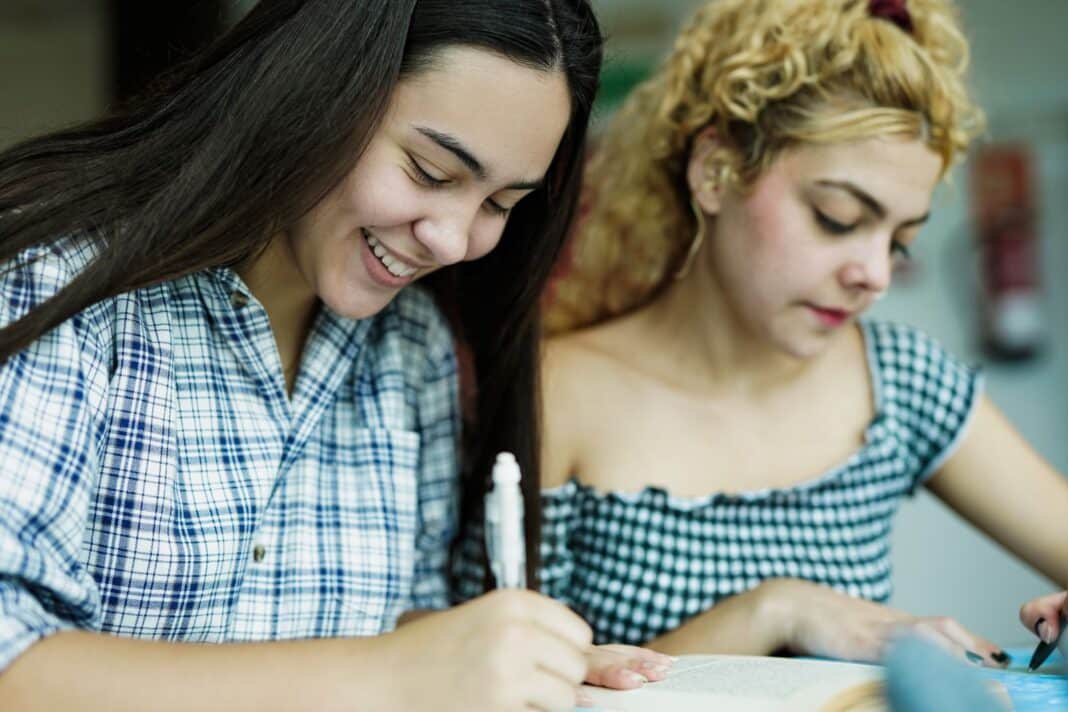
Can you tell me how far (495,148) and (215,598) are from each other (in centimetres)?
37

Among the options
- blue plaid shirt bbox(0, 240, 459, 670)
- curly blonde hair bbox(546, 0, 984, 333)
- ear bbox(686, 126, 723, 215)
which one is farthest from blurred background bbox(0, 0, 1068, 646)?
blue plaid shirt bbox(0, 240, 459, 670)

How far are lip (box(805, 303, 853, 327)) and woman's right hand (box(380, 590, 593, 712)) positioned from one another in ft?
1.73

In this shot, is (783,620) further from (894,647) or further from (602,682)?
(894,647)

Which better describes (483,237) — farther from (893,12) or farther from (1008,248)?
(1008,248)

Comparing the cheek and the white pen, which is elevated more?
the cheek

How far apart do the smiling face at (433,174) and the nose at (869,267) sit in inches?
12.9

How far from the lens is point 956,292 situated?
7.88 ft

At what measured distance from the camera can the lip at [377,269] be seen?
83 centimetres

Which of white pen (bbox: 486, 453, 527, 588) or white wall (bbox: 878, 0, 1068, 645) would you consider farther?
white wall (bbox: 878, 0, 1068, 645)

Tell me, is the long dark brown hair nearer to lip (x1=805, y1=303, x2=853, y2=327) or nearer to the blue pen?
lip (x1=805, y1=303, x2=853, y2=327)

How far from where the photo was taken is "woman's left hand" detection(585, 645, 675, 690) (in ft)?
2.40

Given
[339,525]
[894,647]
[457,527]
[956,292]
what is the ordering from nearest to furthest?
[894,647]
[339,525]
[457,527]
[956,292]

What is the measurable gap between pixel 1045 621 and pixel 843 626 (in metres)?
0.14

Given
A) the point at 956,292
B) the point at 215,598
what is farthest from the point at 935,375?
the point at 956,292
